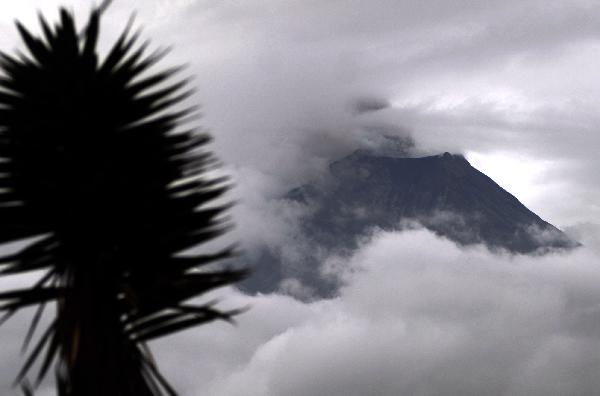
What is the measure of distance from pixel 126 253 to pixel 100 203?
2.18ft

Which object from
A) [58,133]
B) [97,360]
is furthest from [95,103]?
[97,360]

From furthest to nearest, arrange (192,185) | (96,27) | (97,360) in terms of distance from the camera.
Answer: (96,27), (192,185), (97,360)

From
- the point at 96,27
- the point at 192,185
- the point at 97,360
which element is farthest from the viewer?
the point at 96,27

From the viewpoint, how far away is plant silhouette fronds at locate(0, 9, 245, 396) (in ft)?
34.3

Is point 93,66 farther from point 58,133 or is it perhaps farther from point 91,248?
point 91,248

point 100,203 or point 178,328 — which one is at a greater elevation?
point 100,203

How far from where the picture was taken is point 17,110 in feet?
36.2

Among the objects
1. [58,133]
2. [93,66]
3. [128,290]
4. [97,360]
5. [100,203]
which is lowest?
[97,360]

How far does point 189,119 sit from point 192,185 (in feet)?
2.85

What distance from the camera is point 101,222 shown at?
1062 cm

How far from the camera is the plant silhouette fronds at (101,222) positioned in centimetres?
1046

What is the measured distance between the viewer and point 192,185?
10992 mm

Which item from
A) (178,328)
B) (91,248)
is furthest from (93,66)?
(178,328)

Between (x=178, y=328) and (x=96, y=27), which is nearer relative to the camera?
(x=178, y=328)
